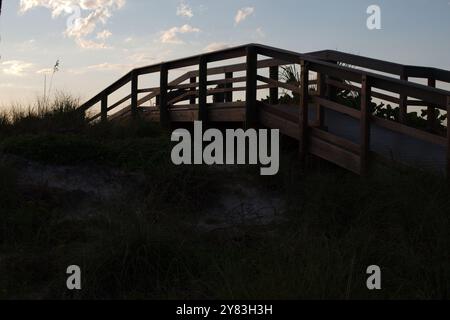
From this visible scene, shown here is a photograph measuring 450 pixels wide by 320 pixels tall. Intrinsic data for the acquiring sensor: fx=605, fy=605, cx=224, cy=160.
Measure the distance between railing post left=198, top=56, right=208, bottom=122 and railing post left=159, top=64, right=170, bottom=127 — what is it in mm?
1519

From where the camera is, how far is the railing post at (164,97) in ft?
38.7

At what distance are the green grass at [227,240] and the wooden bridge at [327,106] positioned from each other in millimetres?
516

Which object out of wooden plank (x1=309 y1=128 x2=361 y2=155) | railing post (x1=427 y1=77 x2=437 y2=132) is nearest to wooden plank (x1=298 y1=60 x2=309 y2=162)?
wooden plank (x1=309 y1=128 x2=361 y2=155)

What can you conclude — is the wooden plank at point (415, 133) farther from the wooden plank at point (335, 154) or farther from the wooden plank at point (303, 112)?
the wooden plank at point (303, 112)

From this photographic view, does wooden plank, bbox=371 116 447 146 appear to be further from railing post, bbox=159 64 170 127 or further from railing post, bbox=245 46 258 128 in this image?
railing post, bbox=159 64 170 127

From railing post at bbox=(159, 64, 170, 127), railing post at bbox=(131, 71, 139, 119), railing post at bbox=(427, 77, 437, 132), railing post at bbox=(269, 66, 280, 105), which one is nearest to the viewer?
railing post at bbox=(427, 77, 437, 132)

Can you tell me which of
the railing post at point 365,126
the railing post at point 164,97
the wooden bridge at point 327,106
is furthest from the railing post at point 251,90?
the railing post at point 164,97

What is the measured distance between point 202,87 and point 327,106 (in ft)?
10.0

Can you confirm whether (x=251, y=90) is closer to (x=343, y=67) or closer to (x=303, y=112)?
(x=303, y=112)

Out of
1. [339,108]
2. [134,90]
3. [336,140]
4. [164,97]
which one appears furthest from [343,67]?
[134,90]

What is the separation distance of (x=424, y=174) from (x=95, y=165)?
165 inches

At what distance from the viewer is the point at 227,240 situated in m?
5.48

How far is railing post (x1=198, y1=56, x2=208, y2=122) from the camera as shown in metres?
10.4

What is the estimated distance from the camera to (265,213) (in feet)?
22.9
